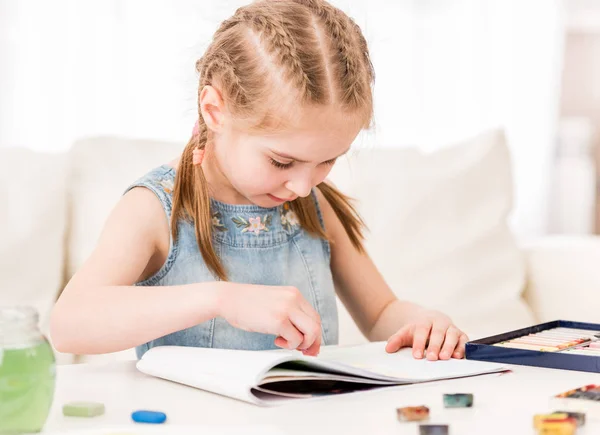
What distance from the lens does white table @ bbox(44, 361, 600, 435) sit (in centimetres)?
62

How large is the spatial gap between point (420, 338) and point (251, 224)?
33 cm

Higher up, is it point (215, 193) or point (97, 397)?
point (215, 193)

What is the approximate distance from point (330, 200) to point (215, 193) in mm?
212

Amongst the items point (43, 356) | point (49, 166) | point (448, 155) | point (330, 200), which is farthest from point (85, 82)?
point (43, 356)

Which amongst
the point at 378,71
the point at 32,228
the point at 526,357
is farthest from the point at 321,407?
the point at 378,71

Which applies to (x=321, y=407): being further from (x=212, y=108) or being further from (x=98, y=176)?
(x=98, y=176)

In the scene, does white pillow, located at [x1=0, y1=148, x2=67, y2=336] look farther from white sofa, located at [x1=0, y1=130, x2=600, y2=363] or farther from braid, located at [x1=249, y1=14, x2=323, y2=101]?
braid, located at [x1=249, y1=14, x2=323, y2=101]

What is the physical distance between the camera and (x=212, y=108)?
1024mm

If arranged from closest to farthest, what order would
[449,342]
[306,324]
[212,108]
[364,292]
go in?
[306,324], [449,342], [212,108], [364,292]

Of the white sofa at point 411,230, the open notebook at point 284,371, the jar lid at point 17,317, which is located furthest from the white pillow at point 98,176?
the jar lid at point 17,317

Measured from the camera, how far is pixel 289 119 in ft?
3.11

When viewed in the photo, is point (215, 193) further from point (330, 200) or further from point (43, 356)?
point (43, 356)

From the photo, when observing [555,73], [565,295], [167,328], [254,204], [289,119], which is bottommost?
[565,295]

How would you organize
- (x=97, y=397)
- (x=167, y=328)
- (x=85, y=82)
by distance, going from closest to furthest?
1. (x=97, y=397)
2. (x=167, y=328)
3. (x=85, y=82)
